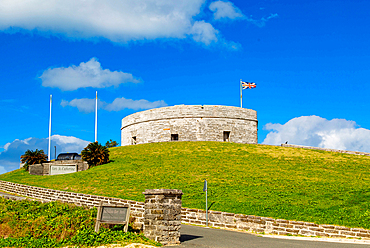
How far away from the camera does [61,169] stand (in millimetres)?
33656

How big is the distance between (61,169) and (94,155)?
3.54 metres

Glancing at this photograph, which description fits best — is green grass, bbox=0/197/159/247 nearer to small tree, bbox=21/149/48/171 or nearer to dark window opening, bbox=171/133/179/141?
small tree, bbox=21/149/48/171

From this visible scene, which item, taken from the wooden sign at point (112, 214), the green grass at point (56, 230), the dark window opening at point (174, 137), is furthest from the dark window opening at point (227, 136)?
the wooden sign at point (112, 214)

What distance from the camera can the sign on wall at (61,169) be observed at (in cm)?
3341

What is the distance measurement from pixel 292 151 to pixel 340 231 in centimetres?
2329

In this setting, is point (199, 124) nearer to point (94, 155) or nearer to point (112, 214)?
point (94, 155)

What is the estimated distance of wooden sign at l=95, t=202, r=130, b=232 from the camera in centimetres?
1018

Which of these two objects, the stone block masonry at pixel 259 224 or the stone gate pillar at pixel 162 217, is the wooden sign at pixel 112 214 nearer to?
the stone gate pillar at pixel 162 217

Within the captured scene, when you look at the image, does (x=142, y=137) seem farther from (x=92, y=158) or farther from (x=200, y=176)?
(x=200, y=176)

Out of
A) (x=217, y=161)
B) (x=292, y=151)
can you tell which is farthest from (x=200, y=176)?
(x=292, y=151)

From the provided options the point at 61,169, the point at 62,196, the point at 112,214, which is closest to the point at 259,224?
the point at 112,214

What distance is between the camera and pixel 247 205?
20125mm

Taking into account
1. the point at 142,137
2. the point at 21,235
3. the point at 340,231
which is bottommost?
the point at 340,231

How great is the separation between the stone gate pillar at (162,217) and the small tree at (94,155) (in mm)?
24220
